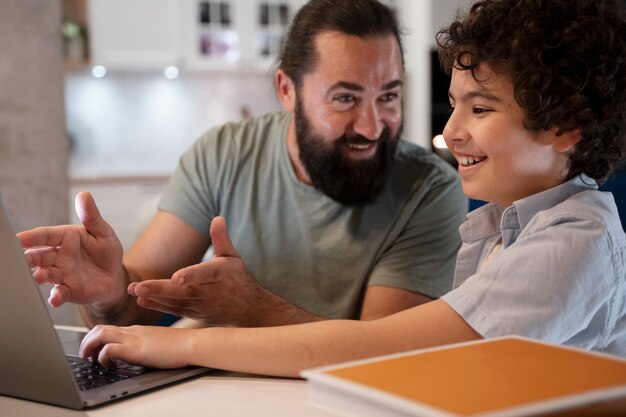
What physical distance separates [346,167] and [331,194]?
0.08 m

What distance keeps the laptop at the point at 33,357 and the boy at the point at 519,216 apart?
10 cm

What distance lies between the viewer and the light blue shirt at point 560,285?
3.31 ft

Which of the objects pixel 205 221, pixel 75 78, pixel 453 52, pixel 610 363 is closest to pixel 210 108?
pixel 75 78

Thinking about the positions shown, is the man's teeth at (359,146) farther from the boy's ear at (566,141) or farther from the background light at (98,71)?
the background light at (98,71)

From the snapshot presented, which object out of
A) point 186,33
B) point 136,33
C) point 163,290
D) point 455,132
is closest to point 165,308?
point 163,290

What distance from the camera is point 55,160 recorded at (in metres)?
2.53

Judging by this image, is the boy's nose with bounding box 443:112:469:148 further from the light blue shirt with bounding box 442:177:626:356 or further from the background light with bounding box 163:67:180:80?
the background light with bounding box 163:67:180:80

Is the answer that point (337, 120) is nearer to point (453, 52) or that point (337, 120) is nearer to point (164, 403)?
point (453, 52)

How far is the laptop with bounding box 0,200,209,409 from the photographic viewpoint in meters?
0.90

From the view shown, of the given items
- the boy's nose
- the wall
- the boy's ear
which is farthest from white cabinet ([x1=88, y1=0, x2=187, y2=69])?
the boy's ear

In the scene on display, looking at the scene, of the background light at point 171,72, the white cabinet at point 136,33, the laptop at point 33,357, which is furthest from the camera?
the background light at point 171,72

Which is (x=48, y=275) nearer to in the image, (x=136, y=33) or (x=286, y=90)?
(x=286, y=90)

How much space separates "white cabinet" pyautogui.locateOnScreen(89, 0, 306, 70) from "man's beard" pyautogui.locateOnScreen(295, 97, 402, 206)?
3.63 meters

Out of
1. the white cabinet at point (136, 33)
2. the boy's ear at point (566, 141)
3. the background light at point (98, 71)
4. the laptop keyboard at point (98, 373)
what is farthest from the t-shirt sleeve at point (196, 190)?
the background light at point (98, 71)
